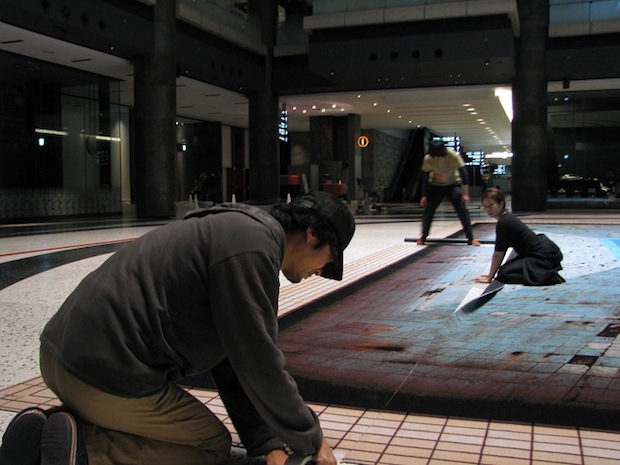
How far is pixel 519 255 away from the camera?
4980 millimetres

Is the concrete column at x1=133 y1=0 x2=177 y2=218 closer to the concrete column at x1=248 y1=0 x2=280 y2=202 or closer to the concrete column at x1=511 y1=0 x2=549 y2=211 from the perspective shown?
the concrete column at x1=248 y1=0 x2=280 y2=202

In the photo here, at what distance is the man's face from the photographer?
5.05 ft

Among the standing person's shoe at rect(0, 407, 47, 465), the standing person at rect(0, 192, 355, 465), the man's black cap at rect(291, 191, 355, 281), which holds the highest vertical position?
the man's black cap at rect(291, 191, 355, 281)

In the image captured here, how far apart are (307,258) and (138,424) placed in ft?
1.90

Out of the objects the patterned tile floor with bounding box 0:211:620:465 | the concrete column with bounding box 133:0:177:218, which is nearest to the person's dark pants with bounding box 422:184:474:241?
the patterned tile floor with bounding box 0:211:620:465

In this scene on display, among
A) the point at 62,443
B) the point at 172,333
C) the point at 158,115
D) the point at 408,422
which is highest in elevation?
the point at 158,115

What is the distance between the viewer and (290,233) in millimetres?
1537

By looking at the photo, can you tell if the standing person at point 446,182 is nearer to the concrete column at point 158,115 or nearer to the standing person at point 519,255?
the standing person at point 519,255

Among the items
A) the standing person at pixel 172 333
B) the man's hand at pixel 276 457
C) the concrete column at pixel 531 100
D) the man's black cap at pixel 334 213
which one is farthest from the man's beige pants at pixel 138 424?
the concrete column at pixel 531 100

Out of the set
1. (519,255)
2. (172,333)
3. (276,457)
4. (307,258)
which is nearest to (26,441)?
(172,333)

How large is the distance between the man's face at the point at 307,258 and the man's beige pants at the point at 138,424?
1.43 ft

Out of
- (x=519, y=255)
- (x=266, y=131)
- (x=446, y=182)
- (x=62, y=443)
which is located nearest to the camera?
(x=62, y=443)

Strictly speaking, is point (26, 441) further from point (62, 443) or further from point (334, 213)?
point (334, 213)

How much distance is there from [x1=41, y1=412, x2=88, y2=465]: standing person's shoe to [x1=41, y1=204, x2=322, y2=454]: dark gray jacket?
12cm
